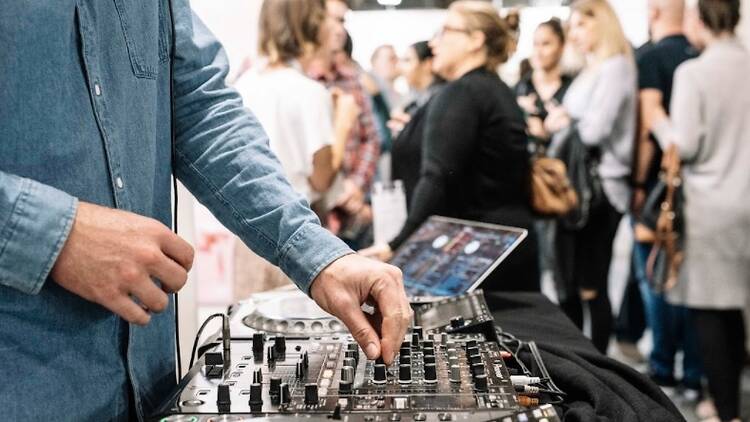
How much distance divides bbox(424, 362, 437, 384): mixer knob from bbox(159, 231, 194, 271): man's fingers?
27 cm

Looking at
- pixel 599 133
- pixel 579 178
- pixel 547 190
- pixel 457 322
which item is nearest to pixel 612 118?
pixel 599 133

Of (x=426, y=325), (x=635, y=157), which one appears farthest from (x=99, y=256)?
(x=635, y=157)

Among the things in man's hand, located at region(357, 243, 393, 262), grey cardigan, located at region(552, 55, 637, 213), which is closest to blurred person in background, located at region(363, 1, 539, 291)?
man's hand, located at region(357, 243, 393, 262)

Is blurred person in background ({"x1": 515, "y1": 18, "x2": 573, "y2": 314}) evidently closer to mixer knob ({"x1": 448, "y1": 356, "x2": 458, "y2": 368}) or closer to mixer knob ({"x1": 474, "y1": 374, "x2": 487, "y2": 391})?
mixer knob ({"x1": 448, "y1": 356, "x2": 458, "y2": 368})

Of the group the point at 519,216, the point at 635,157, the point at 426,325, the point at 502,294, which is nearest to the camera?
the point at 426,325

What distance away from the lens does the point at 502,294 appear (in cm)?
190

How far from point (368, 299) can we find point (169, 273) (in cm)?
26

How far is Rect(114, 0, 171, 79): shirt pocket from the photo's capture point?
859 mm

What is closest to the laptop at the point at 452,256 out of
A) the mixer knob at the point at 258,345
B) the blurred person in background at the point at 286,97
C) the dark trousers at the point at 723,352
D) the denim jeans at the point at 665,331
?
the mixer knob at the point at 258,345

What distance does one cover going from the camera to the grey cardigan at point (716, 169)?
287 cm

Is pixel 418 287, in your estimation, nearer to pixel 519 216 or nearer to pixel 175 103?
pixel 175 103

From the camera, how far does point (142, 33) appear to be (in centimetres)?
88

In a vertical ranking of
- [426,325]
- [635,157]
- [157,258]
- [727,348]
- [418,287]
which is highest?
[157,258]

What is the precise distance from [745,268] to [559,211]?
37.1 inches
